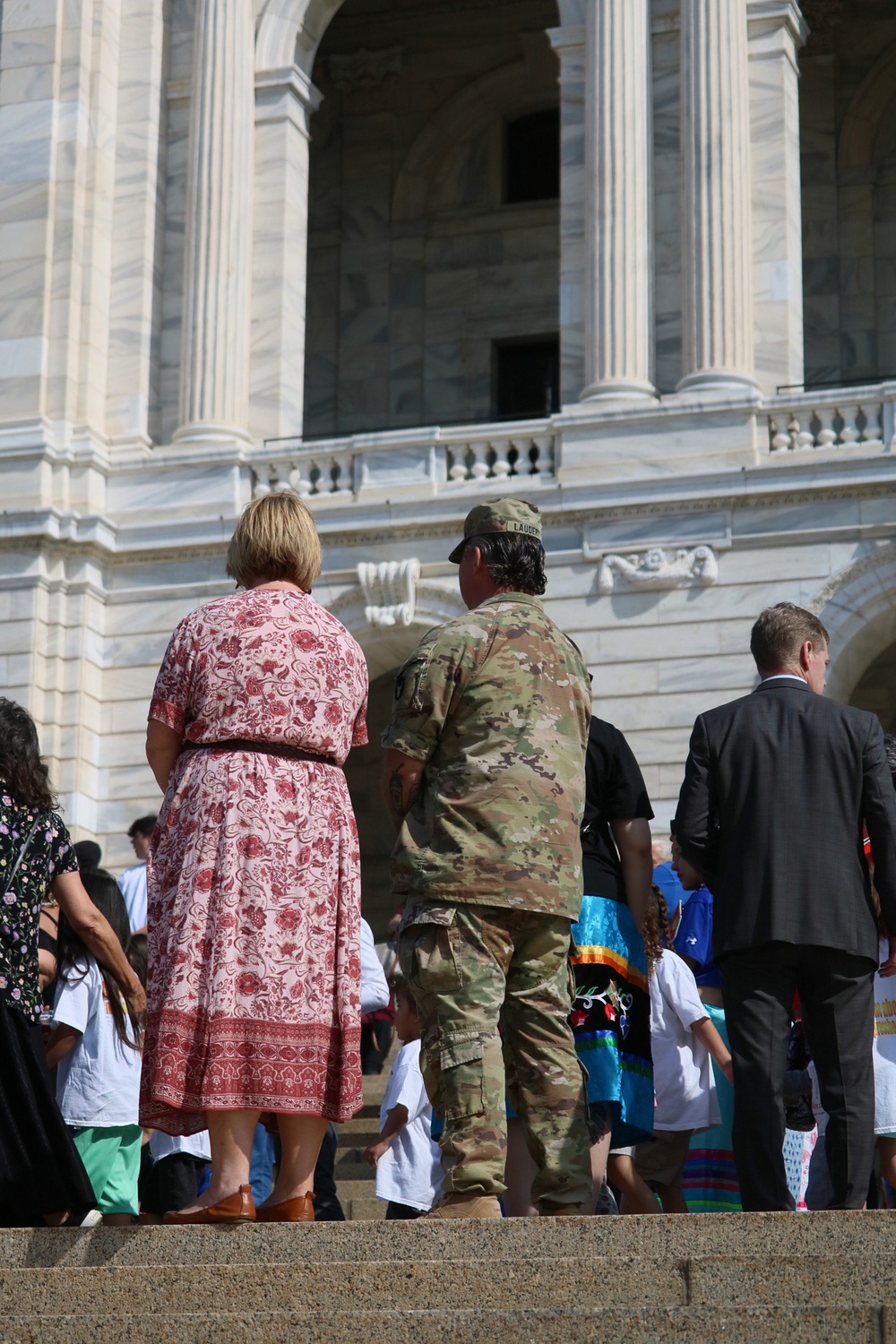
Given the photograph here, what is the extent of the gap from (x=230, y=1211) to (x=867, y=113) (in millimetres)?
21262

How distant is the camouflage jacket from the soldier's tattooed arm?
0.06 ft

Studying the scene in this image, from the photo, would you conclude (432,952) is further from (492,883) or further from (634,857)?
(634,857)

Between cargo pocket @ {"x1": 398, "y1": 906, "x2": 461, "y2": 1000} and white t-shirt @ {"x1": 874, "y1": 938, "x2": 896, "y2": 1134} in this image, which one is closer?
cargo pocket @ {"x1": 398, "y1": 906, "x2": 461, "y2": 1000}

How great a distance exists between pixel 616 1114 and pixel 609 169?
14.1 meters

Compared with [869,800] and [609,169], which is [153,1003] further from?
[609,169]

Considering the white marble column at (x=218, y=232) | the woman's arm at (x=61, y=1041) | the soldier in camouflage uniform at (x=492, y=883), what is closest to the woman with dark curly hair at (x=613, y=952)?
the soldier in camouflage uniform at (x=492, y=883)

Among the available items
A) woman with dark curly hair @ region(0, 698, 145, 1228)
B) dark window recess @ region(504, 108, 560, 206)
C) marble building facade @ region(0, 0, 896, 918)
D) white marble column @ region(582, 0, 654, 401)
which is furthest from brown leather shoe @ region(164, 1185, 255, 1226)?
dark window recess @ region(504, 108, 560, 206)

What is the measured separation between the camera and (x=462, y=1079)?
18.5 feet

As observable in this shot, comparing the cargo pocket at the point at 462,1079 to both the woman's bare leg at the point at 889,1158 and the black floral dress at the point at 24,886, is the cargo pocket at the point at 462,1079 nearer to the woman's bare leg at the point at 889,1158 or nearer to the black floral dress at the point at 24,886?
the black floral dress at the point at 24,886

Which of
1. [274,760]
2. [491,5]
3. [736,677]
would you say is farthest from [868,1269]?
[491,5]

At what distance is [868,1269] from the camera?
4.57m

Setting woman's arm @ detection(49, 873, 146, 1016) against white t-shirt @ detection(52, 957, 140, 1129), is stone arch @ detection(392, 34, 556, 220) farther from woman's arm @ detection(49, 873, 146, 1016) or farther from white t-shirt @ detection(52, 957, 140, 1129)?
woman's arm @ detection(49, 873, 146, 1016)

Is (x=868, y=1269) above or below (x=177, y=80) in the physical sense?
below

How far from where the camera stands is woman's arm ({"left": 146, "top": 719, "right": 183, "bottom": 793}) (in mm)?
6020
